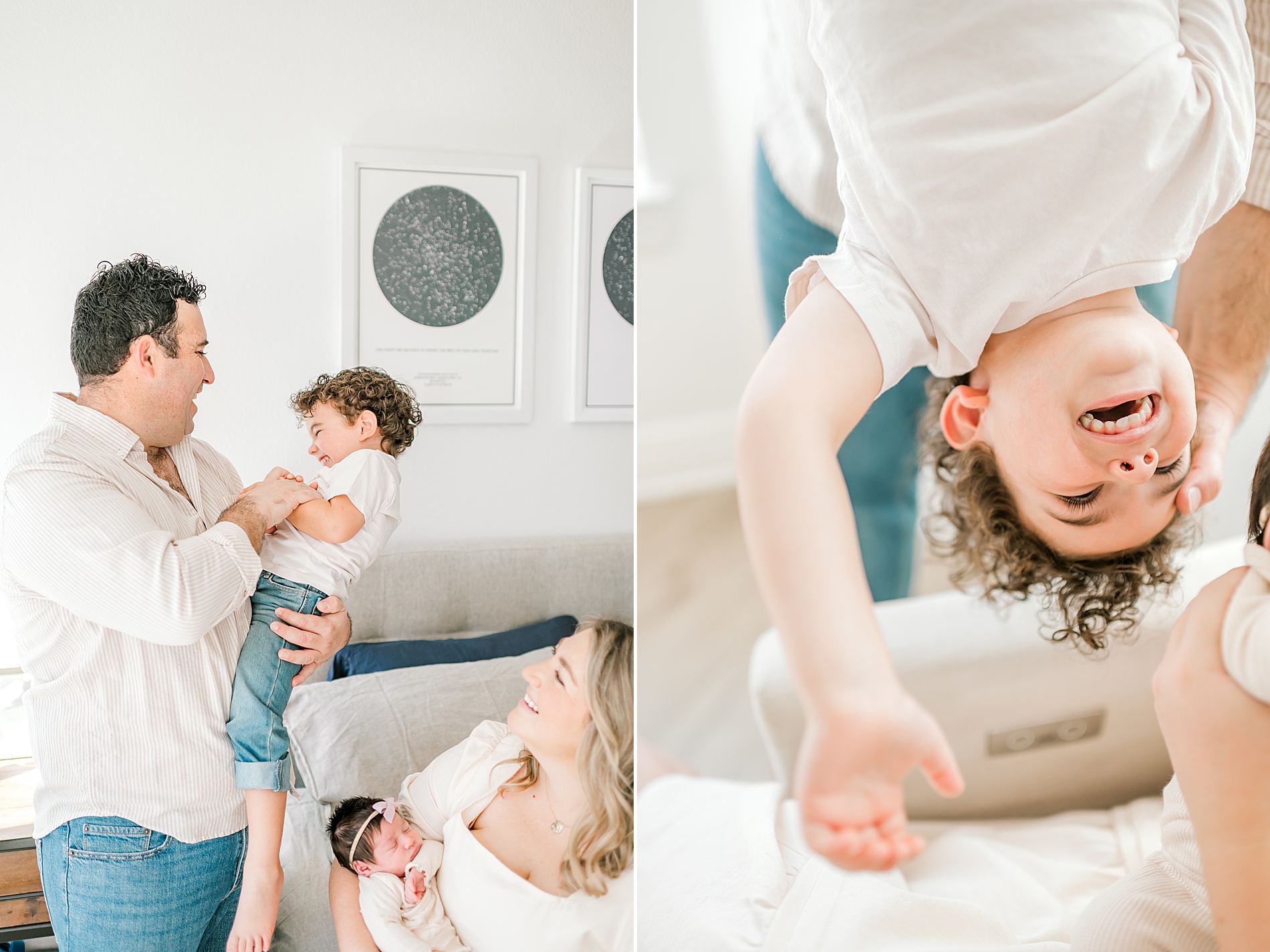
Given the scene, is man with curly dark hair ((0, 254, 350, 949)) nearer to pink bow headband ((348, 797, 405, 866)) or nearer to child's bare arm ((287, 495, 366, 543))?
child's bare arm ((287, 495, 366, 543))

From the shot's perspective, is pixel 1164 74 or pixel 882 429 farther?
pixel 882 429

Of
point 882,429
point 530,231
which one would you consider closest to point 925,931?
point 882,429

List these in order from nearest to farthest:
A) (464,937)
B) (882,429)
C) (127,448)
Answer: (882,429)
(127,448)
(464,937)

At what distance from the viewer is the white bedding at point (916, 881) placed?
1042 millimetres

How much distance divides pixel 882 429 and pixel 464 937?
94 centimetres

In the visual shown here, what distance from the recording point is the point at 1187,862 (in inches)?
40.2

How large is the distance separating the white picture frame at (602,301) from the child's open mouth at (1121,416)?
73 cm

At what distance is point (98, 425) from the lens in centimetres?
113

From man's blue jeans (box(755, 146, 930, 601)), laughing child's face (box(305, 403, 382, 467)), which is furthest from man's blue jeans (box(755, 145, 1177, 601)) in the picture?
laughing child's face (box(305, 403, 382, 467))

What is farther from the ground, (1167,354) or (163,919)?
(1167,354)

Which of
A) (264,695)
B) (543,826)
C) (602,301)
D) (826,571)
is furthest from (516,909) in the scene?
(602,301)

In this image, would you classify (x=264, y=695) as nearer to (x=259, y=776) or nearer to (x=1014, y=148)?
(x=259, y=776)

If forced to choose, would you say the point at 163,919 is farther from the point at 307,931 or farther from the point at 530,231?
the point at 530,231

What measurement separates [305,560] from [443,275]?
1.62 ft
